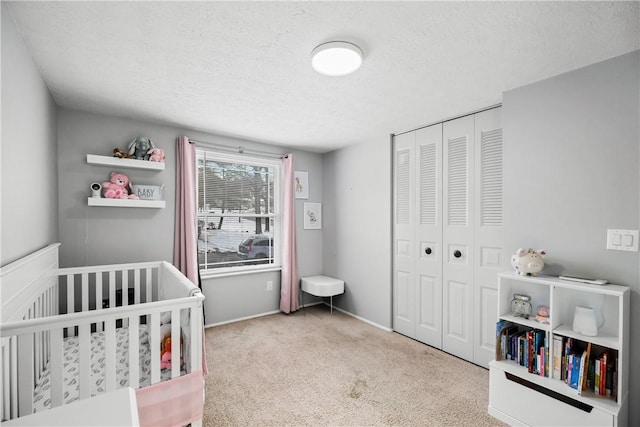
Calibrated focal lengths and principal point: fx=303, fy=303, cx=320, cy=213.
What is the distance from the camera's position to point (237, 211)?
3783 mm

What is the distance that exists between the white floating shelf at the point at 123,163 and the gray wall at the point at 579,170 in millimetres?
3069

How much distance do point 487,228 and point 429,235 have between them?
0.58 meters

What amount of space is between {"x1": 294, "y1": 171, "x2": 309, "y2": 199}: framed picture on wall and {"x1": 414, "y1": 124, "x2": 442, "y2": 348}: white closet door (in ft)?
5.28

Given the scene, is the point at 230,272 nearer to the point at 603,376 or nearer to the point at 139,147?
the point at 139,147

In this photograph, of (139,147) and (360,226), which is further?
(360,226)

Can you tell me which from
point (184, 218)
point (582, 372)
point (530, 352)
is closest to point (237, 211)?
point (184, 218)

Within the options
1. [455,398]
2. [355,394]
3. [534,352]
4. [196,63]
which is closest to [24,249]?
[196,63]

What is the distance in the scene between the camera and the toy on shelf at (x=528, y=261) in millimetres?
1944

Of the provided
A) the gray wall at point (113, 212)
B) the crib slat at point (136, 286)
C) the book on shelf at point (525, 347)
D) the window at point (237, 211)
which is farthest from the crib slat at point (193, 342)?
the window at point (237, 211)

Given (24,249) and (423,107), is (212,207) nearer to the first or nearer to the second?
(24,249)

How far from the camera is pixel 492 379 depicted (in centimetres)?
203

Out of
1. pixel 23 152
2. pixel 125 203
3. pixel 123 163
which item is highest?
pixel 123 163

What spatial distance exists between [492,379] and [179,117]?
130 inches

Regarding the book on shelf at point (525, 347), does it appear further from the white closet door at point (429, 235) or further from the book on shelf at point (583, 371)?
the white closet door at point (429, 235)
